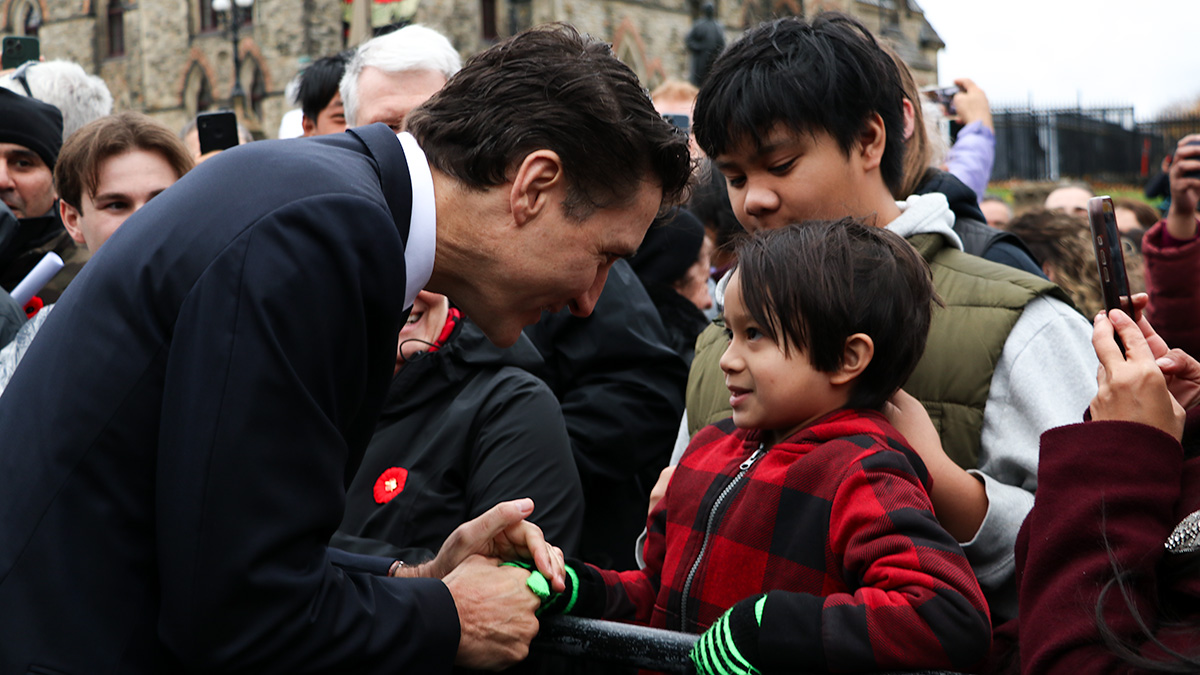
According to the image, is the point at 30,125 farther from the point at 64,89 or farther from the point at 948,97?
the point at 948,97

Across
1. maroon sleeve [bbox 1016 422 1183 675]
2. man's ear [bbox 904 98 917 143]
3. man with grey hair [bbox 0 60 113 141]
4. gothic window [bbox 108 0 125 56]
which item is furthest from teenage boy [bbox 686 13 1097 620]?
gothic window [bbox 108 0 125 56]

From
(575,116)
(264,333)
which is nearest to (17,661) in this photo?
(264,333)

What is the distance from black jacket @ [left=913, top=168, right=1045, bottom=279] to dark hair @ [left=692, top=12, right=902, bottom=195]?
1.27 feet

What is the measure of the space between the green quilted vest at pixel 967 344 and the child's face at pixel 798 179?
0.32 m

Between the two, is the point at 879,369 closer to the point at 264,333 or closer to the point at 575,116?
the point at 575,116

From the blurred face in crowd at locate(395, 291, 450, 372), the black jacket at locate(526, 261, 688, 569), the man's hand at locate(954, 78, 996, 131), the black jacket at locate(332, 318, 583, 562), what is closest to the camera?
the black jacket at locate(332, 318, 583, 562)

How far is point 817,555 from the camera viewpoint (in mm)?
2053

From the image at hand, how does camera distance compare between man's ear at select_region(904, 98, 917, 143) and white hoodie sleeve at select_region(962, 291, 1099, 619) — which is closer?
white hoodie sleeve at select_region(962, 291, 1099, 619)

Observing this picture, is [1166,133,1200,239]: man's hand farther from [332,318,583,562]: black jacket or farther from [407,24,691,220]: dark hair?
[407,24,691,220]: dark hair

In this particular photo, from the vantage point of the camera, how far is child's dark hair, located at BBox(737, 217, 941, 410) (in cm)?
218

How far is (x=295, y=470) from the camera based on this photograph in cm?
169

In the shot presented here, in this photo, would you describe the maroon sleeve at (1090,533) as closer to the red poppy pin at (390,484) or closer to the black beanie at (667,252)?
the red poppy pin at (390,484)

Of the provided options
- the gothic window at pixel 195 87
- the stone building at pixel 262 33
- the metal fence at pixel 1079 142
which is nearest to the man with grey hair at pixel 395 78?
the stone building at pixel 262 33

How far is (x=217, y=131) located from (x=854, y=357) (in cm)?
369
